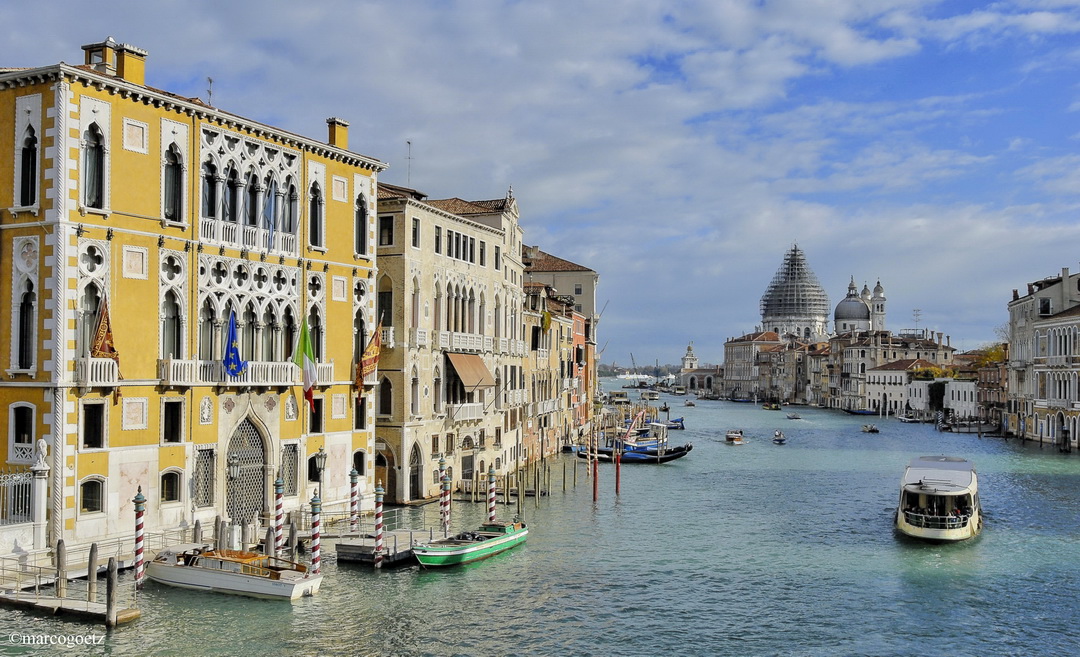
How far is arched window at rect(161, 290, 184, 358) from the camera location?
65.0 feet

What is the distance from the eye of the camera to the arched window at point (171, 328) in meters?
19.8

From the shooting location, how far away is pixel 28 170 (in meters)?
18.3

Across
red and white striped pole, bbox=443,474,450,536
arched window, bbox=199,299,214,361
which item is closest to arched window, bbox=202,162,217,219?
arched window, bbox=199,299,214,361

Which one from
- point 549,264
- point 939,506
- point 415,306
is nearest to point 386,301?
point 415,306

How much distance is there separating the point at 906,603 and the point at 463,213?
2034 centimetres

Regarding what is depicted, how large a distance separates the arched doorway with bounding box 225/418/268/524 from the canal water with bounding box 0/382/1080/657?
1.98m

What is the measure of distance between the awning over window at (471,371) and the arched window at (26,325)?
13433 mm

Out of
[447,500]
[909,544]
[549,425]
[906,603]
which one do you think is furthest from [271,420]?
[549,425]

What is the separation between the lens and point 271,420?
22.3m

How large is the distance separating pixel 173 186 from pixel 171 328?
2783 mm

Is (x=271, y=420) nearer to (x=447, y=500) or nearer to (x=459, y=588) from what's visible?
(x=447, y=500)

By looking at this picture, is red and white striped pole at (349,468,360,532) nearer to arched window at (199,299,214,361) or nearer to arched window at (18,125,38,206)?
arched window at (199,299,214,361)

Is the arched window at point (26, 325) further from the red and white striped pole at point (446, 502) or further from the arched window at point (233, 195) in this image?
the red and white striped pole at point (446, 502)

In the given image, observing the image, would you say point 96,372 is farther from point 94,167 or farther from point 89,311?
point 94,167
